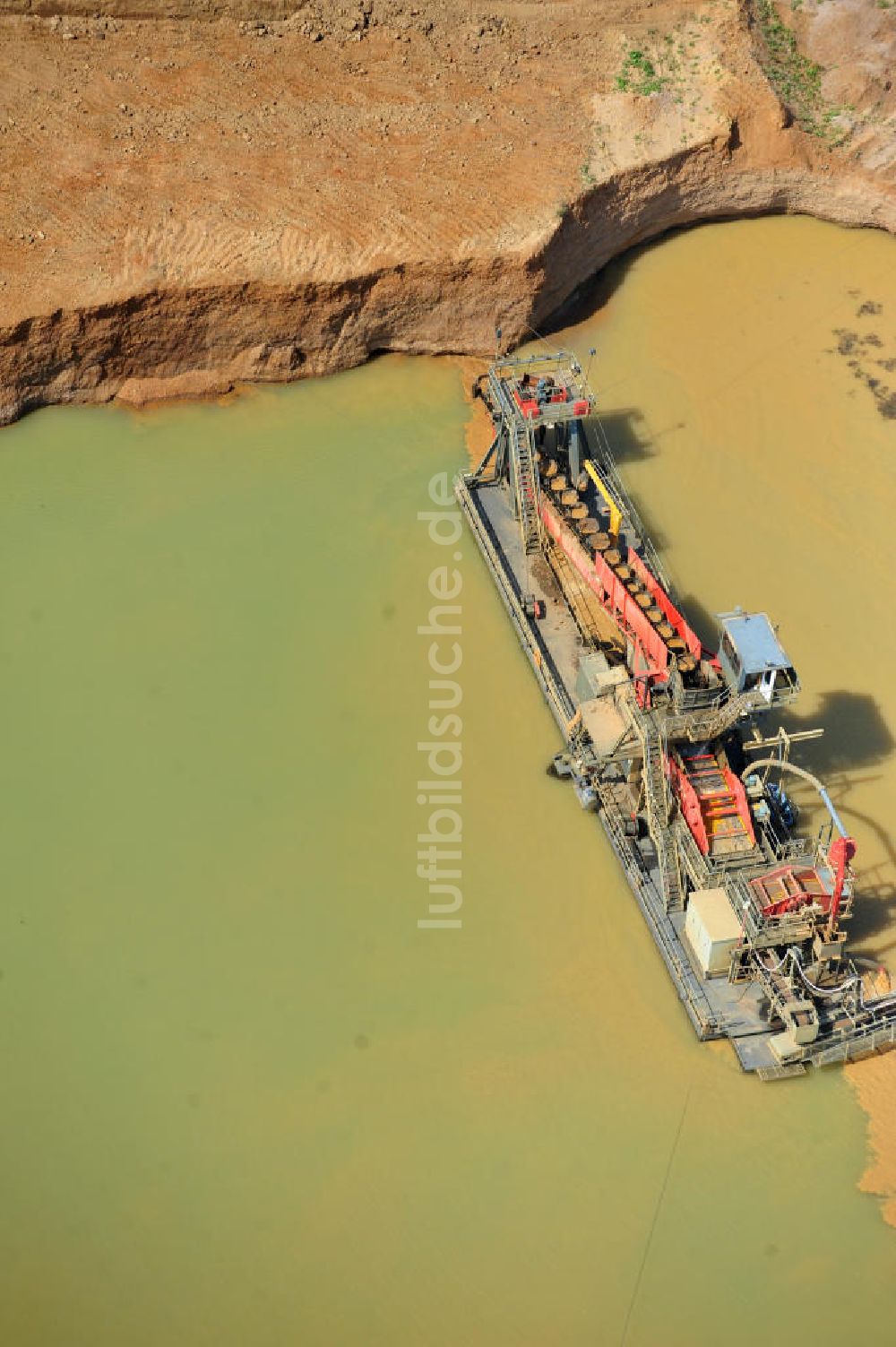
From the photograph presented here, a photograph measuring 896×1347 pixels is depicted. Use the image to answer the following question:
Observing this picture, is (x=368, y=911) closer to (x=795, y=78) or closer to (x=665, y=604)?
(x=665, y=604)

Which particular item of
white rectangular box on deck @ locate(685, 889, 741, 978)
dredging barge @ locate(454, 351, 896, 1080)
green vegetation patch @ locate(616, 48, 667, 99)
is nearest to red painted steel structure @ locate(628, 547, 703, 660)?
dredging barge @ locate(454, 351, 896, 1080)

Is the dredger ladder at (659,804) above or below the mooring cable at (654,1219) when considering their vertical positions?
above

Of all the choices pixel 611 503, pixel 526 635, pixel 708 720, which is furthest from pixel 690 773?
pixel 611 503

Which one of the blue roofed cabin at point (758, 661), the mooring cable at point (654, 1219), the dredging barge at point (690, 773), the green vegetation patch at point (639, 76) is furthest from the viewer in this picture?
the green vegetation patch at point (639, 76)

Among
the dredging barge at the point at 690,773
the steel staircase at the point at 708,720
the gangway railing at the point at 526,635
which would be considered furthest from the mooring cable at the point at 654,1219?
the gangway railing at the point at 526,635

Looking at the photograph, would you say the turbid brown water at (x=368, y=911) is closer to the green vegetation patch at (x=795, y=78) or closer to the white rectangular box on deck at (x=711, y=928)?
the white rectangular box on deck at (x=711, y=928)

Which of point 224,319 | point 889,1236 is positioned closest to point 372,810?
point 889,1236

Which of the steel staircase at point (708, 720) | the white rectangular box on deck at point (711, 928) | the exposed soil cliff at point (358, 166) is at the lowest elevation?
the white rectangular box on deck at point (711, 928)

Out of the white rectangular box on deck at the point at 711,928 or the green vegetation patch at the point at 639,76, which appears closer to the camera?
the white rectangular box on deck at the point at 711,928
